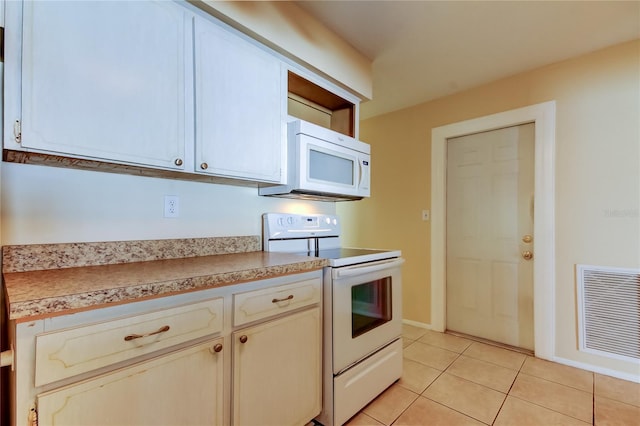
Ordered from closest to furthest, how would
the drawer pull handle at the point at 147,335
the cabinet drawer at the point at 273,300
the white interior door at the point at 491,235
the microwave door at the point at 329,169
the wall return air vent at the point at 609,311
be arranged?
1. the drawer pull handle at the point at 147,335
2. the cabinet drawer at the point at 273,300
3. the microwave door at the point at 329,169
4. the wall return air vent at the point at 609,311
5. the white interior door at the point at 491,235

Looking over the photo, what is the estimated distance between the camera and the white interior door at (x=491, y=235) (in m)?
2.45

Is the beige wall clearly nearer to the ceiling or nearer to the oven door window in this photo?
the ceiling

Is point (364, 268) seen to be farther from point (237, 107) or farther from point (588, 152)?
point (588, 152)

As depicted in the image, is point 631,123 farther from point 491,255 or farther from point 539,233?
point 491,255

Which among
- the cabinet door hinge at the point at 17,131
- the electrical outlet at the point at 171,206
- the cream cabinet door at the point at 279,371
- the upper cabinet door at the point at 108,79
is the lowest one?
the cream cabinet door at the point at 279,371

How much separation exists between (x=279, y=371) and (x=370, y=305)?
28.1 inches

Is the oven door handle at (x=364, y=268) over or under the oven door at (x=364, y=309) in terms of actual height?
over

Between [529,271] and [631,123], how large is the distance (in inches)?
48.5

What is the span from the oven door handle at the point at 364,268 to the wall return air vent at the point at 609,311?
1.44 m

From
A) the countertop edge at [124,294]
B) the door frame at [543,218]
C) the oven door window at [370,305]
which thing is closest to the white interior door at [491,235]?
the door frame at [543,218]

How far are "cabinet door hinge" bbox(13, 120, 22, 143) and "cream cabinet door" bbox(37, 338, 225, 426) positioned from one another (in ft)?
2.46

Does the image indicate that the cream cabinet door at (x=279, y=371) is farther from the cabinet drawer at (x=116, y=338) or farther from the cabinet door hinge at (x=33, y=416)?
the cabinet door hinge at (x=33, y=416)

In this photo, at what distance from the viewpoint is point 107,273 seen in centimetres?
106

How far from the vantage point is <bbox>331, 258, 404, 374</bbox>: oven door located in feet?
4.94
